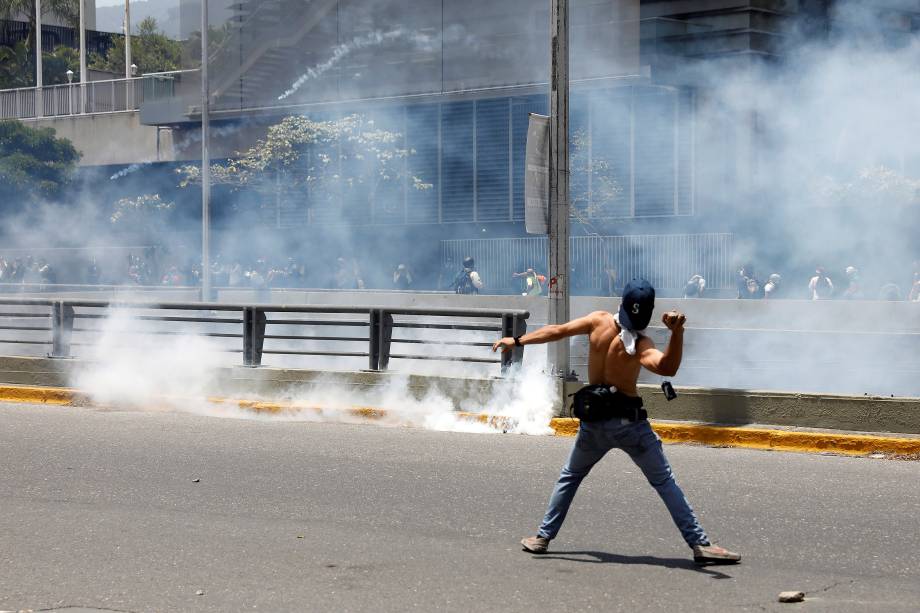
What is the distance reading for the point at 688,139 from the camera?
1168 inches

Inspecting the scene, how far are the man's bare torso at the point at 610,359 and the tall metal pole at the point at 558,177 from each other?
517 centimetres

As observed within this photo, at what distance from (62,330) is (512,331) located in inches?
215

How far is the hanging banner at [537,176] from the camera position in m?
11.0

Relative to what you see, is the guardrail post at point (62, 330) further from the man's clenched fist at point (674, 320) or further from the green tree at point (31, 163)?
the green tree at point (31, 163)

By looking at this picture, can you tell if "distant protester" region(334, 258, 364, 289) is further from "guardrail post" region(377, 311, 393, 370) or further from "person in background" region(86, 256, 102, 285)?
"guardrail post" region(377, 311, 393, 370)

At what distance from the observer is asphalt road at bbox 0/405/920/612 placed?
5414 mm

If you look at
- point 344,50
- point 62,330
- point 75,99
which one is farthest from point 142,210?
point 62,330

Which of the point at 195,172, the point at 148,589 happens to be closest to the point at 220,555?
the point at 148,589

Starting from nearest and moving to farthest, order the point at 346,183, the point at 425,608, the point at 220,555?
1. the point at 425,608
2. the point at 220,555
3. the point at 346,183

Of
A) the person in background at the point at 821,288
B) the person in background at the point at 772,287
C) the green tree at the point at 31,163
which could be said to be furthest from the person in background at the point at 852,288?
the green tree at the point at 31,163

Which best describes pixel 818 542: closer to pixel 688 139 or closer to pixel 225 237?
pixel 688 139

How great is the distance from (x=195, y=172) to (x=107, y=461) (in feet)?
104

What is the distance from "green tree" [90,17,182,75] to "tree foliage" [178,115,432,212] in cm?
3432

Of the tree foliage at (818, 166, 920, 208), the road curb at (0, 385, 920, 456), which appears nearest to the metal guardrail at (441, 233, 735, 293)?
the tree foliage at (818, 166, 920, 208)
